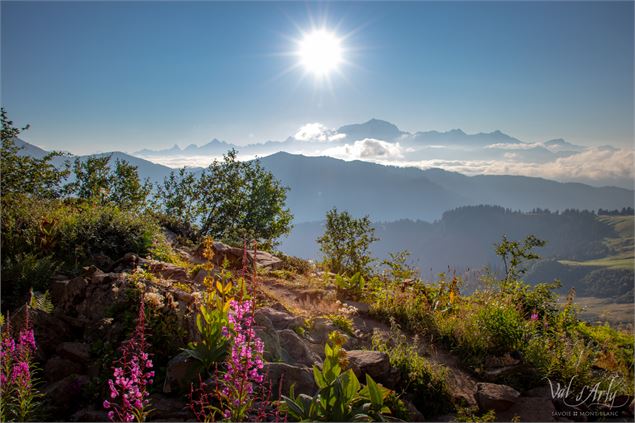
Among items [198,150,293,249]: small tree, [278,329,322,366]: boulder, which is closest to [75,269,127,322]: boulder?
[278,329,322,366]: boulder

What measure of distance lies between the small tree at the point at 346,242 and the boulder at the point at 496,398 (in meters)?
9.52

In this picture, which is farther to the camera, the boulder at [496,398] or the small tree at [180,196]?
the small tree at [180,196]

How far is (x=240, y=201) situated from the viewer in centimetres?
2756

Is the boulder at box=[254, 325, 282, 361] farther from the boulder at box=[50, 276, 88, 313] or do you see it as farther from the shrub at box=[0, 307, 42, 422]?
the boulder at box=[50, 276, 88, 313]

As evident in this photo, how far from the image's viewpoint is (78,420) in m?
4.76

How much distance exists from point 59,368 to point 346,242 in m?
13.6

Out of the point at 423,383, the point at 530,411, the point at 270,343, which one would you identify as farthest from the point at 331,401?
the point at 530,411

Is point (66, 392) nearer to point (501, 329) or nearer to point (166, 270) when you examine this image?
point (166, 270)

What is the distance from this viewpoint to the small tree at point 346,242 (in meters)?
16.9

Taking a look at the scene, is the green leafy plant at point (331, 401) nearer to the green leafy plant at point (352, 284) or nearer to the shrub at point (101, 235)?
the shrub at point (101, 235)

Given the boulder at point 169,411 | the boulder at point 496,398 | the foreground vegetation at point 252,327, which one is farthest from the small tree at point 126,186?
the boulder at point 496,398

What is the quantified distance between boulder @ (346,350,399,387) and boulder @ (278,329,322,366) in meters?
0.66

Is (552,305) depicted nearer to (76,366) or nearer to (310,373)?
(310,373)

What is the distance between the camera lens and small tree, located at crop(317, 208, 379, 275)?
16906mm
